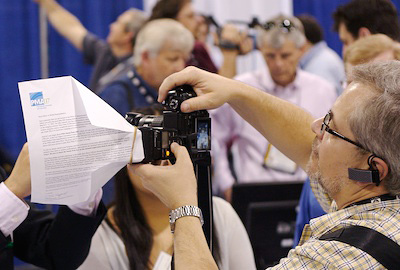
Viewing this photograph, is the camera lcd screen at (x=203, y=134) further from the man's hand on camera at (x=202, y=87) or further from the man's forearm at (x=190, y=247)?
the man's forearm at (x=190, y=247)

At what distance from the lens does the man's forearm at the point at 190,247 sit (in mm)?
1283

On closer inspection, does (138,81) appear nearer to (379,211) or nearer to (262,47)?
(262,47)

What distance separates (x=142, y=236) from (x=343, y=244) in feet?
2.69

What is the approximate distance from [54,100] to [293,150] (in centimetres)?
74

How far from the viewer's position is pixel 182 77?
1.47 meters

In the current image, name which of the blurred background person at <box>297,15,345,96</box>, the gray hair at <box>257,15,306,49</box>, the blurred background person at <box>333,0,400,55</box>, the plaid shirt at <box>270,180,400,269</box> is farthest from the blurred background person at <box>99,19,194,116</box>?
the plaid shirt at <box>270,180,400,269</box>

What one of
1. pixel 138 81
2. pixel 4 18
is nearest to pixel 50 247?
pixel 138 81

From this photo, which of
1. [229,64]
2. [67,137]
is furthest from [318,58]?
[67,137]

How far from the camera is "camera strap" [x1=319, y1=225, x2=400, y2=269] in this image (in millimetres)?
1185

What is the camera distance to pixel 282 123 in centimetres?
171

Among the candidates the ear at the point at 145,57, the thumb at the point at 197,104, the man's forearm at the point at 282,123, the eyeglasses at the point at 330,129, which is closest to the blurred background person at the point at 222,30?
the ear at the point at 145,57

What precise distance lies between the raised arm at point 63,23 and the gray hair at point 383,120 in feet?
10.5

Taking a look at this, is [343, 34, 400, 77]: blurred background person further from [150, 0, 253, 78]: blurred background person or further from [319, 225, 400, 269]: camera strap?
[150, 0, 253, 78]: blurred background person

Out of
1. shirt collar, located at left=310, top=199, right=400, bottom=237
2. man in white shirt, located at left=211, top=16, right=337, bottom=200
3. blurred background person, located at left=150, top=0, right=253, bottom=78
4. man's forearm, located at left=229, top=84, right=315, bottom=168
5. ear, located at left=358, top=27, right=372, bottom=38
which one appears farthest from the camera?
blurred background person, located at left=150, top=0, right=253, bottom=78
